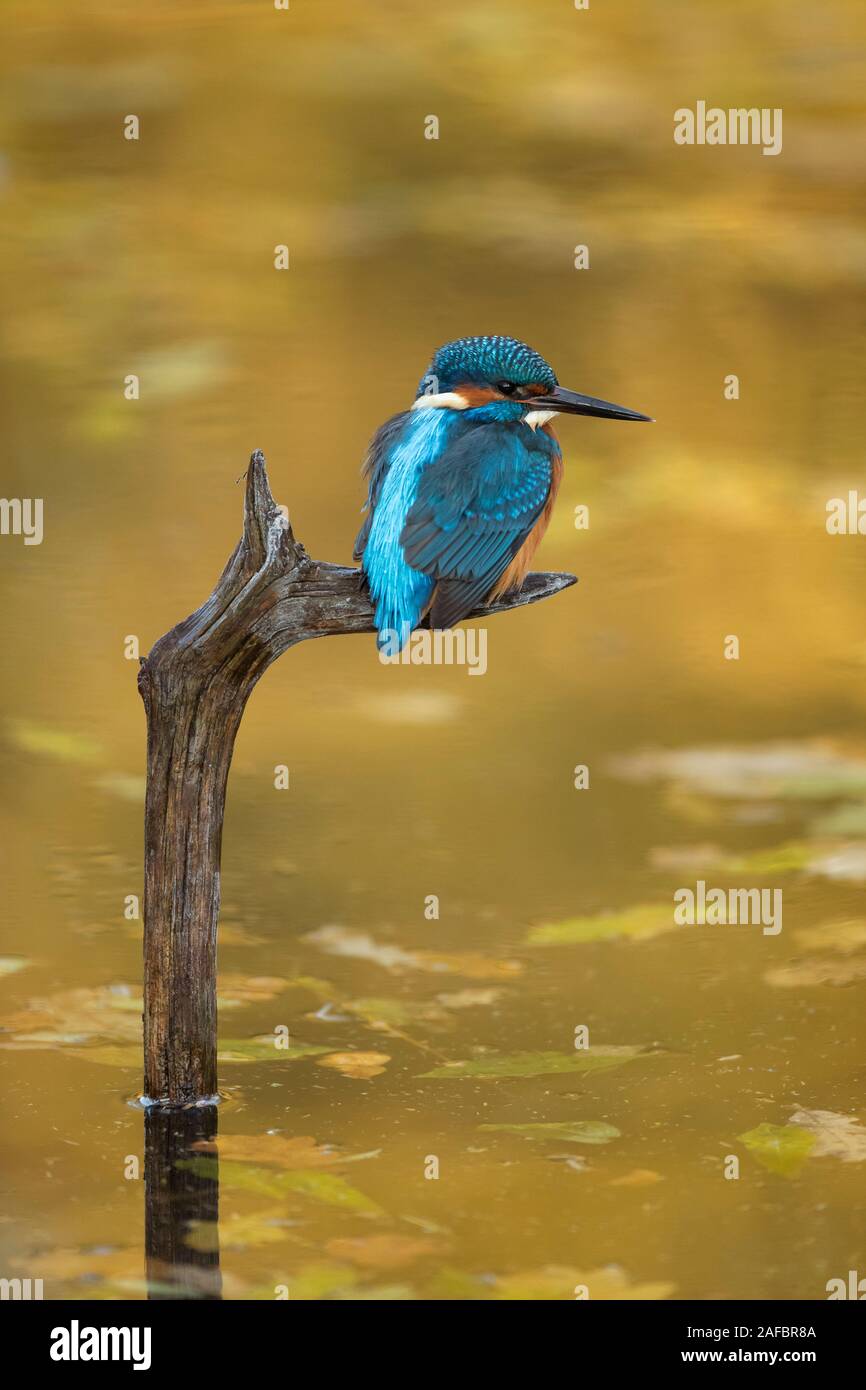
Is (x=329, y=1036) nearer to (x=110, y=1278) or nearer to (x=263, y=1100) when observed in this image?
(x=263, y=1100)

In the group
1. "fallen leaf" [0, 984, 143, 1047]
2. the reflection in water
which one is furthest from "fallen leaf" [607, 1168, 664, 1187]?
"fallen leaf" [0, 984, 143, 1047]

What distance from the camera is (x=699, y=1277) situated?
10.2 ft

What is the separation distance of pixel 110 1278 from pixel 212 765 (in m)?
1.00

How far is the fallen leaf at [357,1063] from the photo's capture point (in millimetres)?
3911

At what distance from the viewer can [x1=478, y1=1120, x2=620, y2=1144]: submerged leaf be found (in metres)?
3.63

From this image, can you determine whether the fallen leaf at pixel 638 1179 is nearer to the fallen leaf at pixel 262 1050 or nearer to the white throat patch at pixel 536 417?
the fallen leaf at pixel 262 1050

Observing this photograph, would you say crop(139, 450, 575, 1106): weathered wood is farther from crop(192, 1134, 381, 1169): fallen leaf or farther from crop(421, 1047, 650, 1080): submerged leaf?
crop(421, 1047, 650, 1080): submerged leaf

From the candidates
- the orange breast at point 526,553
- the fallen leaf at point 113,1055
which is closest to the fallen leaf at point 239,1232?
the fallen leaf at point 113,1055

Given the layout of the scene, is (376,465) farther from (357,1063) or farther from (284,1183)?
(284,1183)

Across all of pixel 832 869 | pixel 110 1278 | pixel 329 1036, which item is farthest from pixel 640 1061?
pixel 110 1278

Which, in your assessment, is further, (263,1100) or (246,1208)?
(263,1100)

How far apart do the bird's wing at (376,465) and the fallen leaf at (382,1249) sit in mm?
1346

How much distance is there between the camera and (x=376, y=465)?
3.67m

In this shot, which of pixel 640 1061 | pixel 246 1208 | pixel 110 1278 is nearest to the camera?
pixel 110 1278
